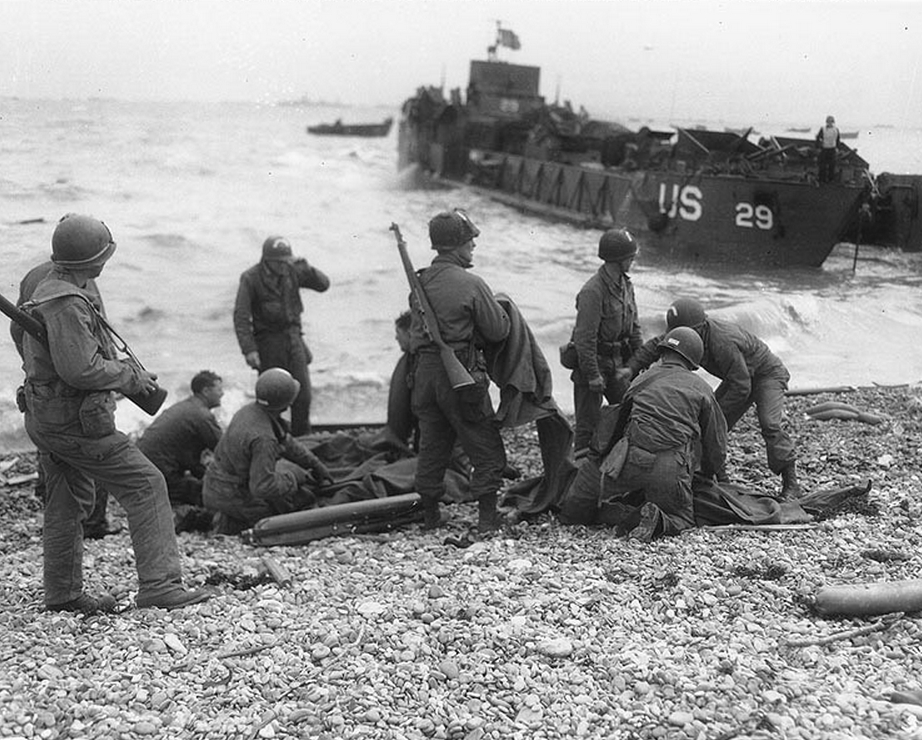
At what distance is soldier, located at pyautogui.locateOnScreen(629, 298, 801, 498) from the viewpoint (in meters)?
6.50

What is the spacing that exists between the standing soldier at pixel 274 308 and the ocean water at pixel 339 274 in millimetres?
2354

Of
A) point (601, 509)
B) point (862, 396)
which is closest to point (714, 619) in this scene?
point (601, 509)

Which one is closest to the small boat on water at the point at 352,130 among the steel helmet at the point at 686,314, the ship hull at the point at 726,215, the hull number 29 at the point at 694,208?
the ship hull at the point at 726,215

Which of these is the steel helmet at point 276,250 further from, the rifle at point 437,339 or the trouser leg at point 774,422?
the trouser leg at point 774,422

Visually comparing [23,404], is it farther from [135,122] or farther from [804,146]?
[135,122]

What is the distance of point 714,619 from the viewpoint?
442 cm

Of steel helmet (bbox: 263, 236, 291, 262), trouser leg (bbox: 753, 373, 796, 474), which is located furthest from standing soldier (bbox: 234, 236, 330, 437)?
trouser leg (bbox: 753, 373, 796, 474)

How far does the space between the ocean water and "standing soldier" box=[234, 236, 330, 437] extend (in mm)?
2354

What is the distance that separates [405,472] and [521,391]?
1560 mm

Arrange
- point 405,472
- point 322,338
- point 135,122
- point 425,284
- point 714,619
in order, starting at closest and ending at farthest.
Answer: point 714,619, point 425,284, point 405,472, point 322,338, point 135,122

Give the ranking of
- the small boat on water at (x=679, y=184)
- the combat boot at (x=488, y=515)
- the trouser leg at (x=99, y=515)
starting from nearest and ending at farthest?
the combat boot at (x=488, y=515)
the trouser leg at (x=99, y=515)
the small boat on water at (x=679, y=184)

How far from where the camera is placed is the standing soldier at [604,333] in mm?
7023

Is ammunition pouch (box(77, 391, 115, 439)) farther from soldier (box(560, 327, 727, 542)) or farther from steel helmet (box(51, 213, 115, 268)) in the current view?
soldier (box(560, 327, 727, 542))

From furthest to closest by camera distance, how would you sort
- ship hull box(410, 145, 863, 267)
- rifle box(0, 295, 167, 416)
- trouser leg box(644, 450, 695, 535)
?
ship hull box(410, 145, 863, 267), trouser leg box(644, 450, 695, 535), rifle box(0, 295, 167, 416)
